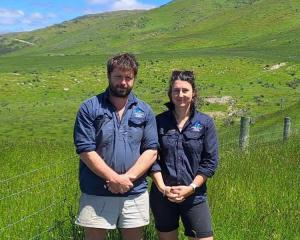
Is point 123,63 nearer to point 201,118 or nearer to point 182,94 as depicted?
point 182,94

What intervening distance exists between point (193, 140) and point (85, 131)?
112 centimetres

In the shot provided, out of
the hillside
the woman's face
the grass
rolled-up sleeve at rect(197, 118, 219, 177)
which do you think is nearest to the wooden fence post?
the grass

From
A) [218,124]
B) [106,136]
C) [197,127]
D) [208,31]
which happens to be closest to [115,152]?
[106,136]

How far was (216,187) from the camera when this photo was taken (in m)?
8.84

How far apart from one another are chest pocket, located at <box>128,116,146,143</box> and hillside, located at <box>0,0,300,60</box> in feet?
190

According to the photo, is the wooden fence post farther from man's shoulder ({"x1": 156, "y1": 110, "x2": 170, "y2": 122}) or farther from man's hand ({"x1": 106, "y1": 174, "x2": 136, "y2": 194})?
man's hand ({"x1": 106, "y1": 174, "x2": 136, "y2": 194})

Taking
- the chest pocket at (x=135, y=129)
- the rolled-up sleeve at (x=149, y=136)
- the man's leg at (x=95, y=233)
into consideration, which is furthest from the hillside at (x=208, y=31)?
the man's leg at (x=95, y=233)

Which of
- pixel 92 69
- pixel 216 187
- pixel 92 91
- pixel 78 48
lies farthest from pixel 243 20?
pixel 216 187

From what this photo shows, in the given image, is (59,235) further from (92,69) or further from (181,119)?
(92,69)

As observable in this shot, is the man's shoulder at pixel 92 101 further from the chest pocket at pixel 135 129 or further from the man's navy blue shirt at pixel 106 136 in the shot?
the chest pocket at pixel 135 129

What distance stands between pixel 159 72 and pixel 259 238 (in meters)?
51.6

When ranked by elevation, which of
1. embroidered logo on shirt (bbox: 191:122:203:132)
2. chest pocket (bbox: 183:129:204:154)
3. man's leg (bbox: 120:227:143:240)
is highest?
embroidered logo on shirt (bbox: 191:122:203:132)

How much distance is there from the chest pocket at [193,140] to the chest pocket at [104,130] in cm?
79

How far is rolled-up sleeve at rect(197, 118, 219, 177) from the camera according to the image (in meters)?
6.00
